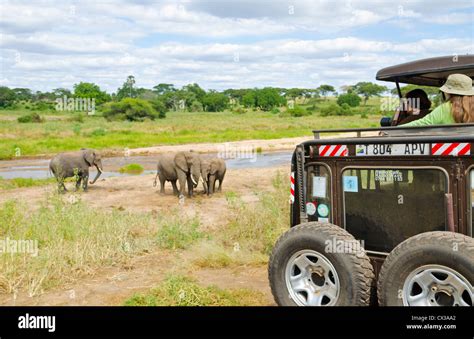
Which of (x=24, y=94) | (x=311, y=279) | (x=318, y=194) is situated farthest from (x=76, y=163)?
(x=24, y=94)

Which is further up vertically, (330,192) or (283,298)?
(330,192)

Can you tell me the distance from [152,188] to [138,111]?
48763 mm

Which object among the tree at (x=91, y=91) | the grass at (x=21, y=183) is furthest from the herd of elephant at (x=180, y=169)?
the tree at (x=91, y=91)

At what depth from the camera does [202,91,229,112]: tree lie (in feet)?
319

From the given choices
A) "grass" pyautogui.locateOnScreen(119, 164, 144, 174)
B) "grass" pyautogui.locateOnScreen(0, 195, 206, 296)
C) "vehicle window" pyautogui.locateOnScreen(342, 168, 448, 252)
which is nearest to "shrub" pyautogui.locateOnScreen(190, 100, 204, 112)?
"grass" pyautogui.locateOnScreen(119, 164, 144, 174)

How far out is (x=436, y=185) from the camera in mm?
4453

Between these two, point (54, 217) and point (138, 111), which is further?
point (138, 111)

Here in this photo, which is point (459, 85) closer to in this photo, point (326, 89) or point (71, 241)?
point (71, 241)

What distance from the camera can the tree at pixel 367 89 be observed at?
9526 cm

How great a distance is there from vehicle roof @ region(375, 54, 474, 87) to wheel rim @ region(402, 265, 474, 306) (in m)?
3.16

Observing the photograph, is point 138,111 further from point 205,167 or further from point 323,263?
point 323,263
